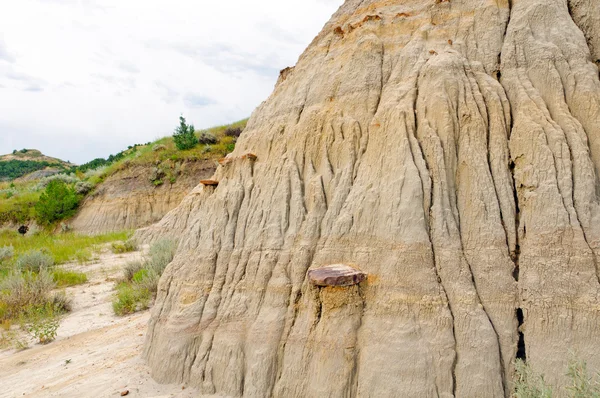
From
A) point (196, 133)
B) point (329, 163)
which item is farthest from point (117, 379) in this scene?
point (196, 133)

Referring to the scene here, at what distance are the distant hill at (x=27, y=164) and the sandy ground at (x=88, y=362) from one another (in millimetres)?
50451

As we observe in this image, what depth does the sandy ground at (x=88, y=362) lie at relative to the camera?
628 centimetres

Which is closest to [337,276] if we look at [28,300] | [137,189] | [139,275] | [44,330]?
[44,330]

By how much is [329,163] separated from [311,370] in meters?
3.31

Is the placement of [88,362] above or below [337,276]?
below

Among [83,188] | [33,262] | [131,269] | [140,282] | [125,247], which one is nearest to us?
[140,282]

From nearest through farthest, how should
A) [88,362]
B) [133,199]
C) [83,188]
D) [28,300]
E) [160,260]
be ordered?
1. [88,362]
2. [28,300]
3. [160,260]
4. [133,199]
5. [83,188]

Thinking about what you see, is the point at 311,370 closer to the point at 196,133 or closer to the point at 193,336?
the point at 193,336

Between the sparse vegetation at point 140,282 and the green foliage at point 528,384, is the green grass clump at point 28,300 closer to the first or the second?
the sparse vegetation at point 140,282

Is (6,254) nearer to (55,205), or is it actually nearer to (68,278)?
(68,278)

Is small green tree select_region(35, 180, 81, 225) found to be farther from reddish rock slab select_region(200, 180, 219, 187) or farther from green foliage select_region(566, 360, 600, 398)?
green foliage select_region(566, 360, 600, 398)

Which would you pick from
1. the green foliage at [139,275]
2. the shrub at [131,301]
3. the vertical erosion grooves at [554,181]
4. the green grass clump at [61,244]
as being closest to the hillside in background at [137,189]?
the green grass clump at [61,244]

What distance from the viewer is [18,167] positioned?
60594 millimetres

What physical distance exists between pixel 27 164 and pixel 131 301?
65.1 meters
